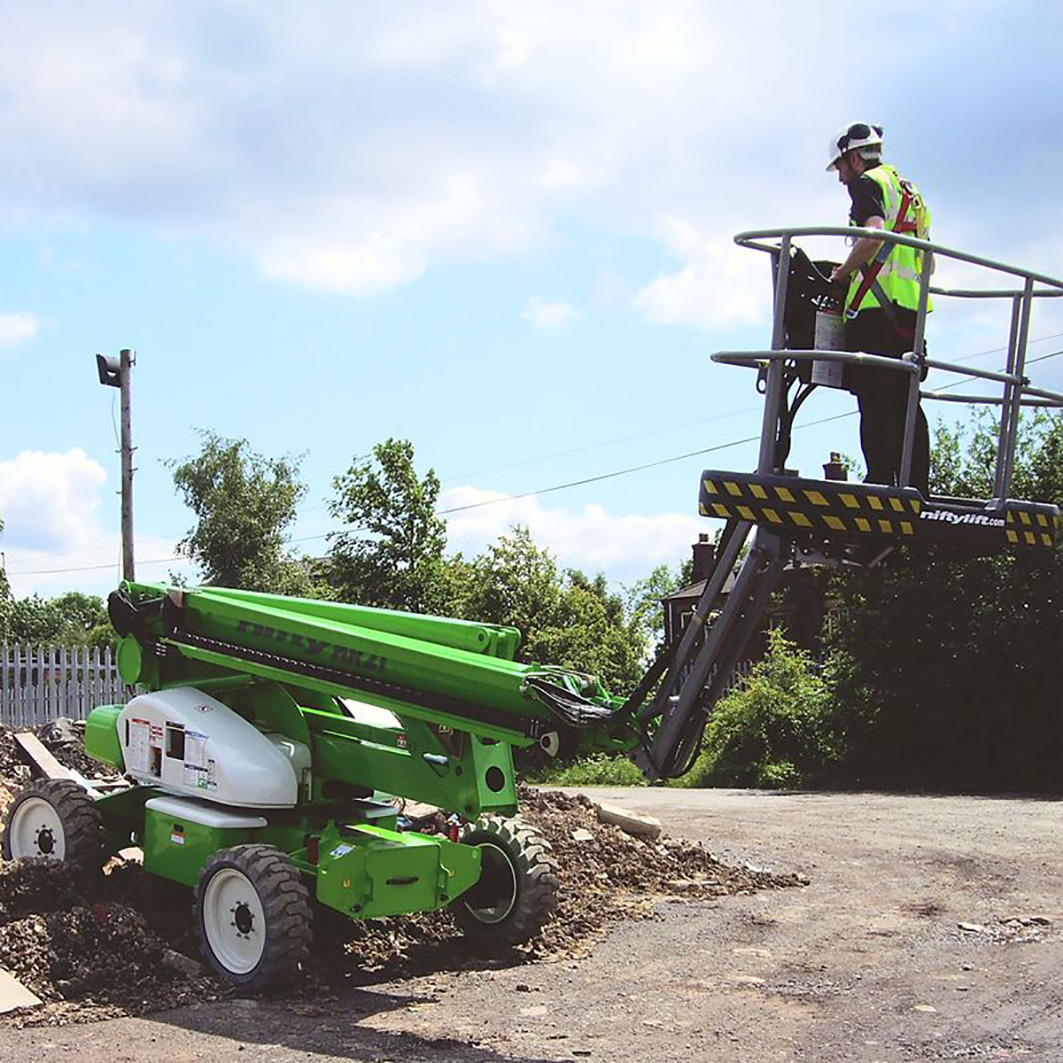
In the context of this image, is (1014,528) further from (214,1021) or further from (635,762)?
(214,1021)

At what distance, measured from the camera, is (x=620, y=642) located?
40844 mm

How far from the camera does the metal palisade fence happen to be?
21500 millimetres

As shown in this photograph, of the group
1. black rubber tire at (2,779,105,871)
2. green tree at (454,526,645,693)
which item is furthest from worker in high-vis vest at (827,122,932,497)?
green tree at (454,526,645,693)

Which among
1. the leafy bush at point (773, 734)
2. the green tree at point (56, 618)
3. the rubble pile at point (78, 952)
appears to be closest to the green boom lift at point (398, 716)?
the rubble pile at point (78, 952)

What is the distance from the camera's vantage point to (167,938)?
835 centimetres

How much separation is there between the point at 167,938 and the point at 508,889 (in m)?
1.99

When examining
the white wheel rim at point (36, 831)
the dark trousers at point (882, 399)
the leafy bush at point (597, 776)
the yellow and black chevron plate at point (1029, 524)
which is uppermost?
the dark trousers at point (882, 399)

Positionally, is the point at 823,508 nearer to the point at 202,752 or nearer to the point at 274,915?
the point at 274,915

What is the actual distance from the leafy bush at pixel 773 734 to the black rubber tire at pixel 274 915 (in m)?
18.2

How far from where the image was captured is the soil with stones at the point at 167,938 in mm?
7477

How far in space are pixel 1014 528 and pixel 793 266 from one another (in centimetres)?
165

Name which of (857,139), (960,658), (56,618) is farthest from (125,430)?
(56,618)

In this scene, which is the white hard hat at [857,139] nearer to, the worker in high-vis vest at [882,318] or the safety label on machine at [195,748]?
the worker in high-vis vest at [882,318]

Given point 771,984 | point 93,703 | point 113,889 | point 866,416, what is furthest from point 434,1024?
point 93,703
